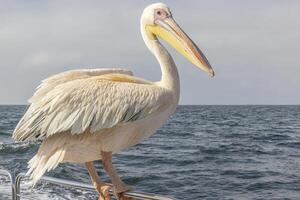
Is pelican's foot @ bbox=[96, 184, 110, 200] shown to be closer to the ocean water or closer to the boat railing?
the boat railing

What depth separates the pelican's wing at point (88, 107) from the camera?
2660 millimetres

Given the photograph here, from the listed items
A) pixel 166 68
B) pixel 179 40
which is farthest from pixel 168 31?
pixel 166 68

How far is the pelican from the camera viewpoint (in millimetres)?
2674

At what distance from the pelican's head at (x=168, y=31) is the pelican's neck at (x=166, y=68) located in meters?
0.07

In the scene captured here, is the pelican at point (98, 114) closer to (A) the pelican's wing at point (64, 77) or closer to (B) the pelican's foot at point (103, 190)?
(A) the pelican's wing at point (64, 77)

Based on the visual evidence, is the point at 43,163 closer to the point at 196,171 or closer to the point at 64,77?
the point at 64,77

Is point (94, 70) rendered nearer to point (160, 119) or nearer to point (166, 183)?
point (160, 119)

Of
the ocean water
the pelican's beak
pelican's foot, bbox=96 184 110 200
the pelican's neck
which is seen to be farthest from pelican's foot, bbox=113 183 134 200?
the ocean water

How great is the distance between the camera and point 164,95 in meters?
2.73

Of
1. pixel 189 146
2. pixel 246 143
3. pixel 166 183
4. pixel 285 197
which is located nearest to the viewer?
pixel 285 197

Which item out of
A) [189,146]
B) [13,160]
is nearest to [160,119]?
[13,160]

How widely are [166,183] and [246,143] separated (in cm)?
1240

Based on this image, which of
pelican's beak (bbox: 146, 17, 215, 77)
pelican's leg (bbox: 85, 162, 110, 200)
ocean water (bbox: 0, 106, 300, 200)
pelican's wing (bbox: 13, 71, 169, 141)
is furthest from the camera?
ocean water (bbox: 0, 106, 300, 200)

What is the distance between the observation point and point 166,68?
2812 millimetres
